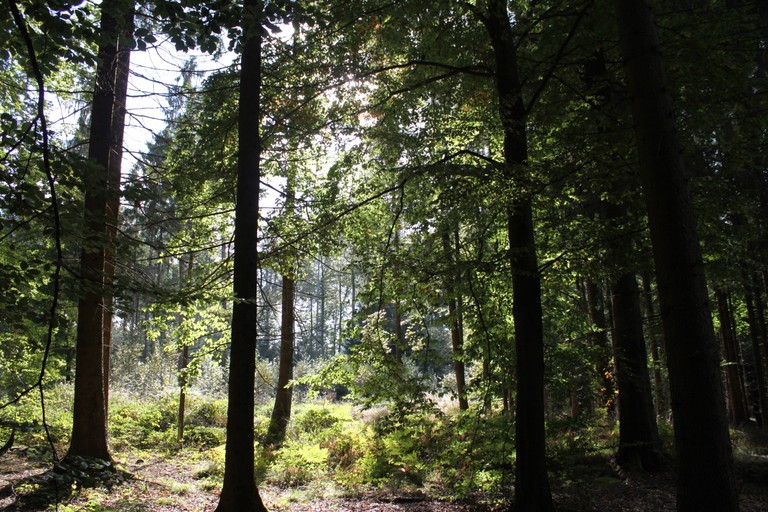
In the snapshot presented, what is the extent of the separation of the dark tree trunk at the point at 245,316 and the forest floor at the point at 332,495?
4.62 ft

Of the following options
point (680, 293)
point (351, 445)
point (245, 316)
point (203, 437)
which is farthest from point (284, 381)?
point (680, 293)

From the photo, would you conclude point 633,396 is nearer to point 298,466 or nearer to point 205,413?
point 298,466

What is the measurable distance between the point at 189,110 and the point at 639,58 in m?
7.45

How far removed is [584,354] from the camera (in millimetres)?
7656

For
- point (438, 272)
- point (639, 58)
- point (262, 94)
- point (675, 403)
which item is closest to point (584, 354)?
point (438, 272)

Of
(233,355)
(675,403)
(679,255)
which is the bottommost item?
(675,403)

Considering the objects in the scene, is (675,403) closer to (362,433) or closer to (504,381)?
(504,381)

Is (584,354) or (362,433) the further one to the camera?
(362,433)

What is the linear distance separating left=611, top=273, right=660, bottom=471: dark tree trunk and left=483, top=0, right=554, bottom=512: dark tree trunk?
2690 mm

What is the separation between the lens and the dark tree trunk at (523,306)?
576 cm

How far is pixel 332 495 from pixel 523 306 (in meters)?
4.71

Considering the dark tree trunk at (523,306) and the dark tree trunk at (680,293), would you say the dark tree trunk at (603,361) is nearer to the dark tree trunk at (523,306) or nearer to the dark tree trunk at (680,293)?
the dark tree trunk at (523,306)

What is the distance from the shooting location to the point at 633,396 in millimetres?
8023

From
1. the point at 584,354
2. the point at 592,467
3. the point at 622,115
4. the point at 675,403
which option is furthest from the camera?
the point at 592,467
